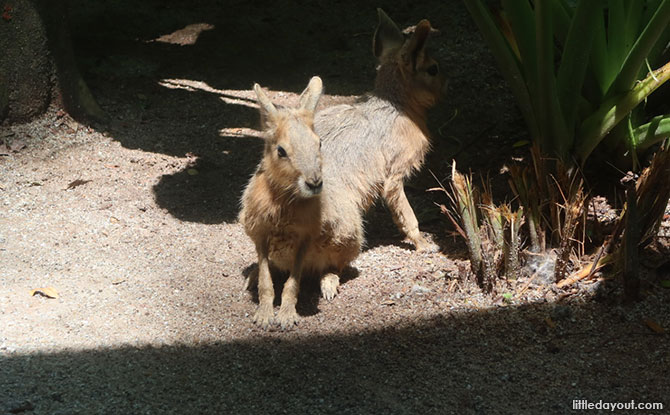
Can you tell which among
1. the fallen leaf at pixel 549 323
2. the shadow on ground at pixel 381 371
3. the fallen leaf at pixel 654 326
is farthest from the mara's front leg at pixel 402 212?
the fallen leaf at pixel 654 326

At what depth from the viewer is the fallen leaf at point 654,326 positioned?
367 cm

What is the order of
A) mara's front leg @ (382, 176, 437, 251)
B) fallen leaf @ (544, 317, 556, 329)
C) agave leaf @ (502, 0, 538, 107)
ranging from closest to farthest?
fallen leaf @ (544, 317, 556, 329), agave leaf @ (502, 0, 538, 107), mara's front leg @ (382, 176, 437, 251)

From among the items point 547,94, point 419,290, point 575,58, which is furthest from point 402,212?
point 575,58

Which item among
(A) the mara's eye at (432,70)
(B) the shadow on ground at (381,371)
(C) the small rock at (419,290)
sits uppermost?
(A) the mara's eye at (432,70)

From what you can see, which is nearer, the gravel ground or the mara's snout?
the gravel ground

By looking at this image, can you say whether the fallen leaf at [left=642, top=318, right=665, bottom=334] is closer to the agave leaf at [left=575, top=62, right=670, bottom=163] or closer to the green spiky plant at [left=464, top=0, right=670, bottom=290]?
the green spiky plant at [left=464, top=0, right=670, bottom=290]

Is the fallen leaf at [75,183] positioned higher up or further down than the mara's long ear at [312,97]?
further down

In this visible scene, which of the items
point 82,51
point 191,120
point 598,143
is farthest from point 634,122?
point 82,51

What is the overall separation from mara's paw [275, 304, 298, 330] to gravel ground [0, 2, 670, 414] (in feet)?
0.25

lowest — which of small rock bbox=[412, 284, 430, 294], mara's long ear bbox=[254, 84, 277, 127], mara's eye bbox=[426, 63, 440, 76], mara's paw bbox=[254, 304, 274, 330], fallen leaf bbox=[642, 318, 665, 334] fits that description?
mara's paw bbox=[254, 304, 274, 330]

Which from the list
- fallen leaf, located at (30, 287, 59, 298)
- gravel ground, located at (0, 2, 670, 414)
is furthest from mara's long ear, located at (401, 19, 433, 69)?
fallen leaf, located at (30, 287, 59, 298)

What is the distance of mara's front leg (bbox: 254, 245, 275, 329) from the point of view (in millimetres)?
4113

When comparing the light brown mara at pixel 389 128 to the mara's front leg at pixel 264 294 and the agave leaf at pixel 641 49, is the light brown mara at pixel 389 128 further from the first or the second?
the agave leaf at pixel 641 49

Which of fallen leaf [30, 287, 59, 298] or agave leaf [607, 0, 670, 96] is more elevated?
agave leaf [607, 0, 670, 96]
